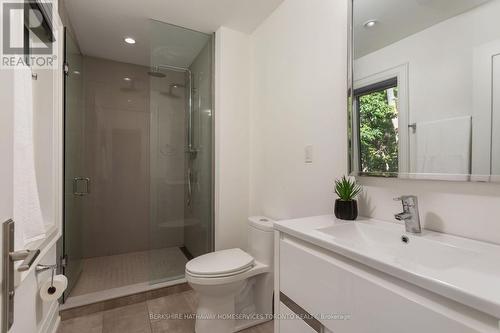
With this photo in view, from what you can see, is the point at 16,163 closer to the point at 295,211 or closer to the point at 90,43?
the point at 295,211

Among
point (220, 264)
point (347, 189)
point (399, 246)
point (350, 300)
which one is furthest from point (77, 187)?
point (399, 246)

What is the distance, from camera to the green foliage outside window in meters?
1.16

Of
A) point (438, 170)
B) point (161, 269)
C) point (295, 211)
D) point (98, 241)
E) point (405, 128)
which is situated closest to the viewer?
point (438, 170)

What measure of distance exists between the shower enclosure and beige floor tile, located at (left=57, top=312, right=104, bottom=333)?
212mm

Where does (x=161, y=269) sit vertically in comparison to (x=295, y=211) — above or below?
below

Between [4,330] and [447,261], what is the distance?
134cm

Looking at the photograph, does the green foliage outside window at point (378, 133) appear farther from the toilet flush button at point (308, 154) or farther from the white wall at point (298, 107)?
the toilet flush button at point (308, 154)

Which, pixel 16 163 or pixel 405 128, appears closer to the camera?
pixel 16 163

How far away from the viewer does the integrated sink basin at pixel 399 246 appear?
2.56 ft

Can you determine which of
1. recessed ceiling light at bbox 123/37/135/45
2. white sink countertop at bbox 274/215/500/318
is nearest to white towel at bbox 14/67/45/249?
white sink countertop at bbox 274/215/500/318

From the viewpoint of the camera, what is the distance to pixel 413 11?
1072 millimetres

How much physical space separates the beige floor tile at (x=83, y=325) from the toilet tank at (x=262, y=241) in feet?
3.88

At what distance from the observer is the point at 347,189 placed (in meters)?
1.25

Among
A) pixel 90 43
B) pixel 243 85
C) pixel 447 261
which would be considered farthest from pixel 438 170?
pixel 90 43
